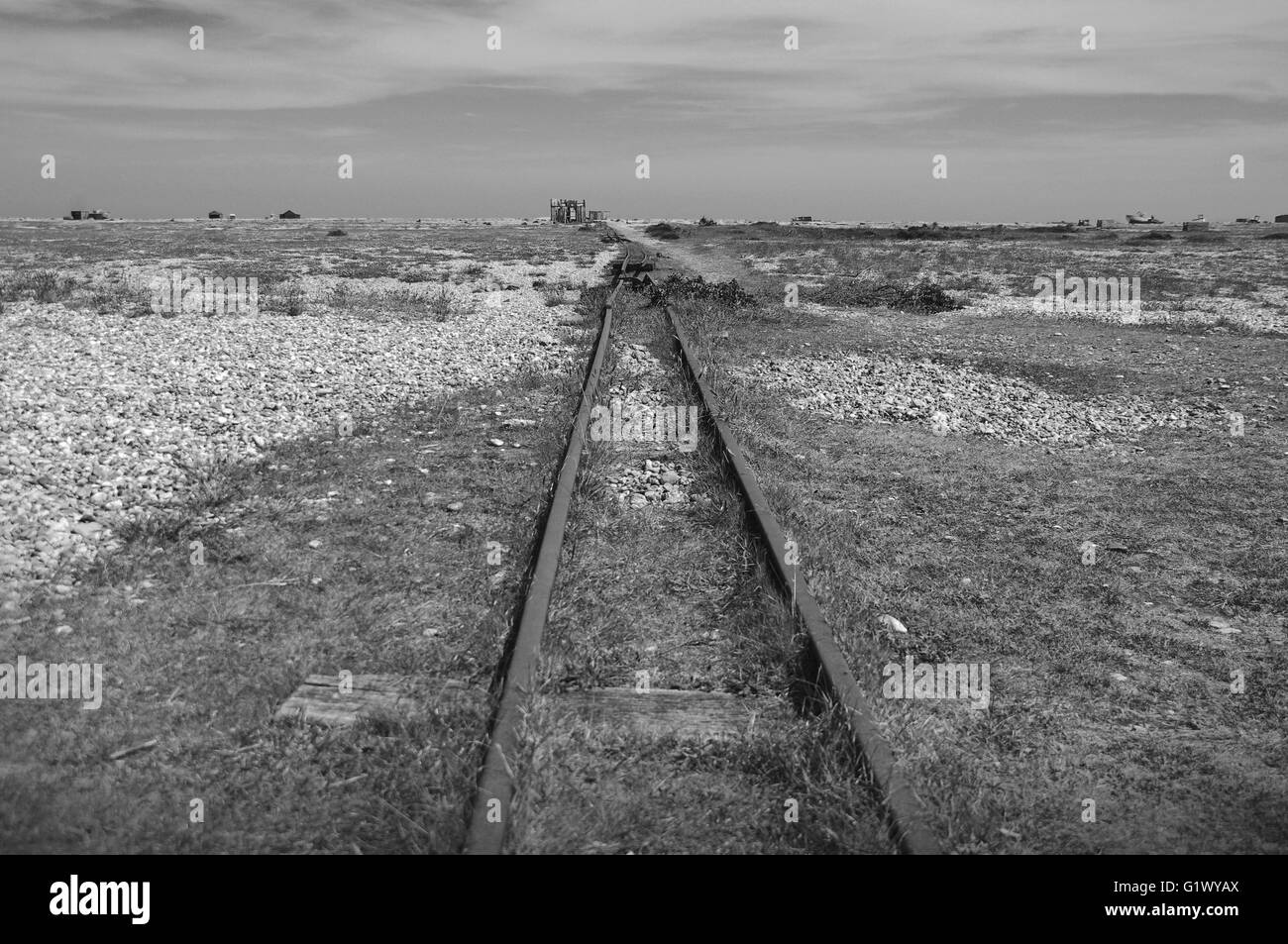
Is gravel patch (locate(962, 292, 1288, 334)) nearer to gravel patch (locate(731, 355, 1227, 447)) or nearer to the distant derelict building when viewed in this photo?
gravel patch (locate(731, 355, 1227, 447))

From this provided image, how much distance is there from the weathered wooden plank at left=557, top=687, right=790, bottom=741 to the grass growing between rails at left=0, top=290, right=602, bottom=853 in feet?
1.33

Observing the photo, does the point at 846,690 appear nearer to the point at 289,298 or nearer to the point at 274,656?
the point at 274,656

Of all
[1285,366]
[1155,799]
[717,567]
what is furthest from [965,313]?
[1155,799]

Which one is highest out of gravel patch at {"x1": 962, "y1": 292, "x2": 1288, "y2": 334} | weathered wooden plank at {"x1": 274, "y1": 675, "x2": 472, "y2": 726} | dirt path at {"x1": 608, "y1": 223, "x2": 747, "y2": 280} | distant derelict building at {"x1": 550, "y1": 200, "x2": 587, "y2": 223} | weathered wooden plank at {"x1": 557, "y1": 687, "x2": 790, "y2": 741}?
distant derelict building at {"x1": 550, "y1": 200, "x2": 587, "y2": 223}

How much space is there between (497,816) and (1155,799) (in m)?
2.13

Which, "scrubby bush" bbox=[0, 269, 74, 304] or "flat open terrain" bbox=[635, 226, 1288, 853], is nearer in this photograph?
"flat open terrain" bbox=[635, 226, 1288, 853]

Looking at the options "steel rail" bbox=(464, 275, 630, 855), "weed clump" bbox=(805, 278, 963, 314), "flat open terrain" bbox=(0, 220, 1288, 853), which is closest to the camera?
"steel rail" bbox=(464, 275, 630, 855)

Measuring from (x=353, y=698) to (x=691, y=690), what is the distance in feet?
4.11

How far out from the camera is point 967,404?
891 cm

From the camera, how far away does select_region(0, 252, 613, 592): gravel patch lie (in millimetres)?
5109

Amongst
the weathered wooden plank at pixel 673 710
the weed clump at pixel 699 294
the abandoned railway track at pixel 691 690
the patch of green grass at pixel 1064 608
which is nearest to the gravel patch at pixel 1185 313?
the weed clump at pixel 699 294

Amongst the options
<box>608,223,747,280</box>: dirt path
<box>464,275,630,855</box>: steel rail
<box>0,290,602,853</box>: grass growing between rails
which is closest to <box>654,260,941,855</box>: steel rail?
<box>464,275,630,855</box>: steel rail

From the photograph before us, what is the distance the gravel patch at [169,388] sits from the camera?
16.8ft
